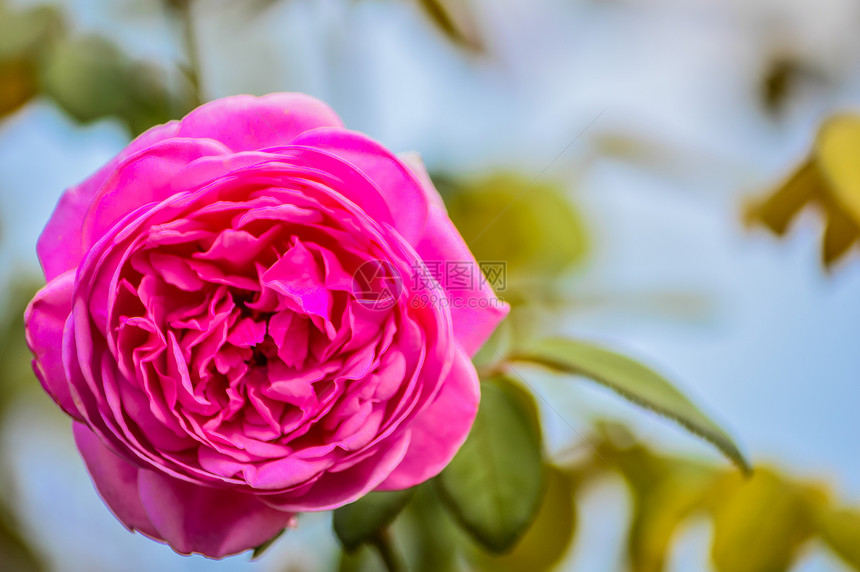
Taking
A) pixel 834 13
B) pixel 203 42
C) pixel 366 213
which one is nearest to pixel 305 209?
pixel 366 213

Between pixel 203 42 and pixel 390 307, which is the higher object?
pixel 390 307

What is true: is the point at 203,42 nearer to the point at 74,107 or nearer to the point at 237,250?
the point at 74,107

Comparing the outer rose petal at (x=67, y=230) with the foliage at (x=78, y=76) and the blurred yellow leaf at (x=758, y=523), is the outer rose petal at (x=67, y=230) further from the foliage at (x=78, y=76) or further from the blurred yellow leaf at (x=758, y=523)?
the blurred yellow leaf at (x=758, y=523)

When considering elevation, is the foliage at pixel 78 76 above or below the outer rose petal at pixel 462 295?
below

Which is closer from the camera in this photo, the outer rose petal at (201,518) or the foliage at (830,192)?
the outer rose petal at (201,518)

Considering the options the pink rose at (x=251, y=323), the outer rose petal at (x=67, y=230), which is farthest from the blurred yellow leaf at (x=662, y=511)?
the outer rose petal at (x=67, y=230)

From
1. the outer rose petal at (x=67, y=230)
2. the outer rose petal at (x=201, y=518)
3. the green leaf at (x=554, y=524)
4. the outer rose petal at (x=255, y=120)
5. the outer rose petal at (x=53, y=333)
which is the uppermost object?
the outer rose petal at (x=255, y=120)
